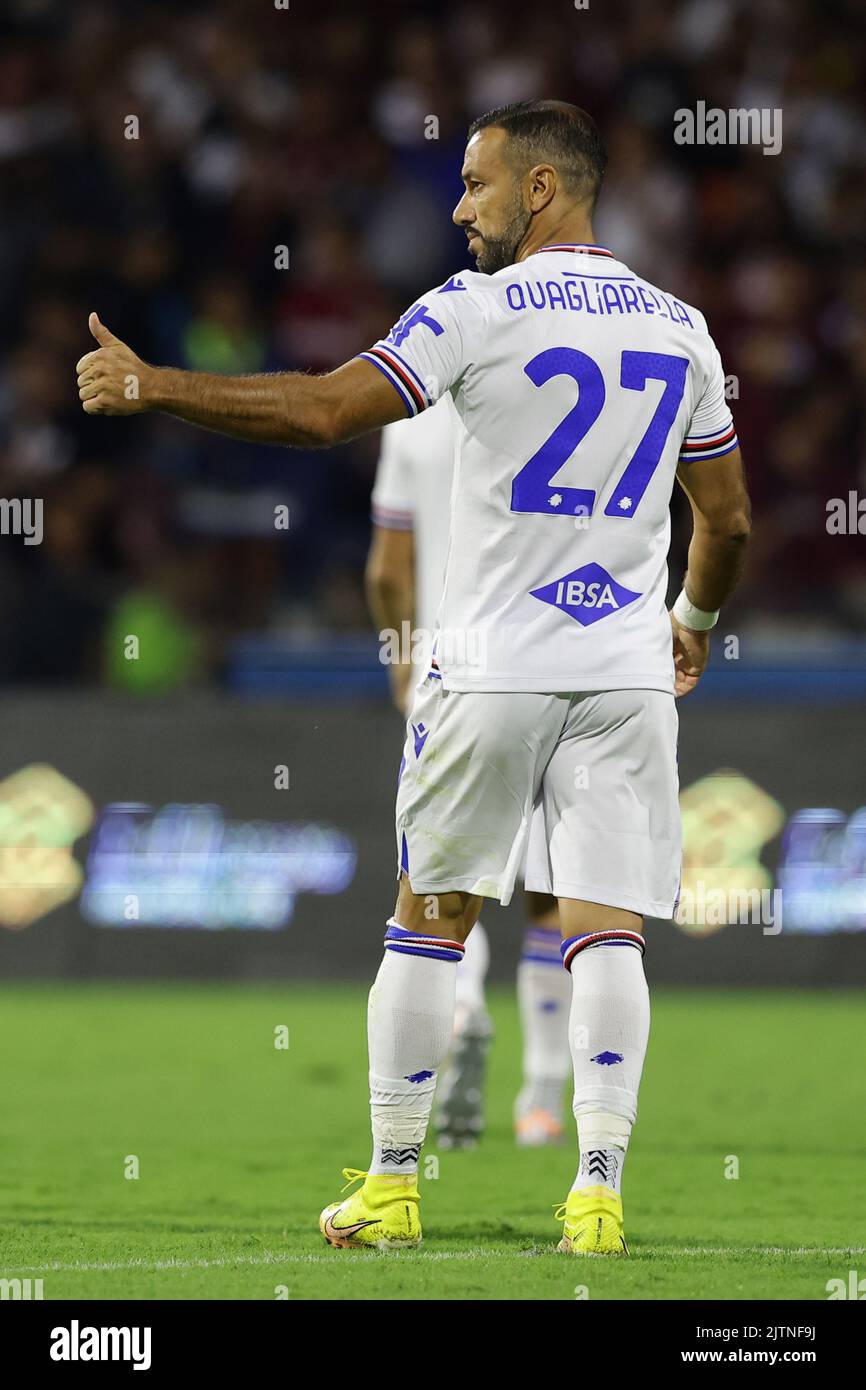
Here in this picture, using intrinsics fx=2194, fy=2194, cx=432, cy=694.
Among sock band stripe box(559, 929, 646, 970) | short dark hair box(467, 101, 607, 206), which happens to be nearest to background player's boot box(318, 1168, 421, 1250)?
sock band stripe box(559, 929, 646, 970)

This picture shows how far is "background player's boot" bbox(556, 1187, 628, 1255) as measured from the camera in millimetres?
4098

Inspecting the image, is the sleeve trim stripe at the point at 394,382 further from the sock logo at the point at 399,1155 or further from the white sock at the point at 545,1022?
the white sock at the point at 545,1022

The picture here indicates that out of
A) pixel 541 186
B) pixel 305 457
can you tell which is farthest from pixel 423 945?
pixel 305 457

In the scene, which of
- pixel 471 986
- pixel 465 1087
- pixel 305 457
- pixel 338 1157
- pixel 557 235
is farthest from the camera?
pixel 305 457

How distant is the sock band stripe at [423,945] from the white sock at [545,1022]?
6.04ft

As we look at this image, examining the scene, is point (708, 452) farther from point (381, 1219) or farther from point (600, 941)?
point (381, 1219)

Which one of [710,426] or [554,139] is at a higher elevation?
[554,139]

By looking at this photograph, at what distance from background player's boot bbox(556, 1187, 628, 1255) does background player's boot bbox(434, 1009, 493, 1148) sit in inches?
74.8

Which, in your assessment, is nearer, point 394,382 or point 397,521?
point 394,382

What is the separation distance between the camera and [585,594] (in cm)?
422

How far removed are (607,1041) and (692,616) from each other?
102 cm

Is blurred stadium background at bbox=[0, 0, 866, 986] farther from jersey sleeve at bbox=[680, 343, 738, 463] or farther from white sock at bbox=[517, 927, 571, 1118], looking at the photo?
jersey sleeve at bbox=[680, 343, 738, 463]

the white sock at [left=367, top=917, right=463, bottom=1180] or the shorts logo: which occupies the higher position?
the shorts logo

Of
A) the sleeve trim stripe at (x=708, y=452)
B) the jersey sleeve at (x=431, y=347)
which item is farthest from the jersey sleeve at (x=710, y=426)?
the jersey sleeve at (x=431, y=347)
